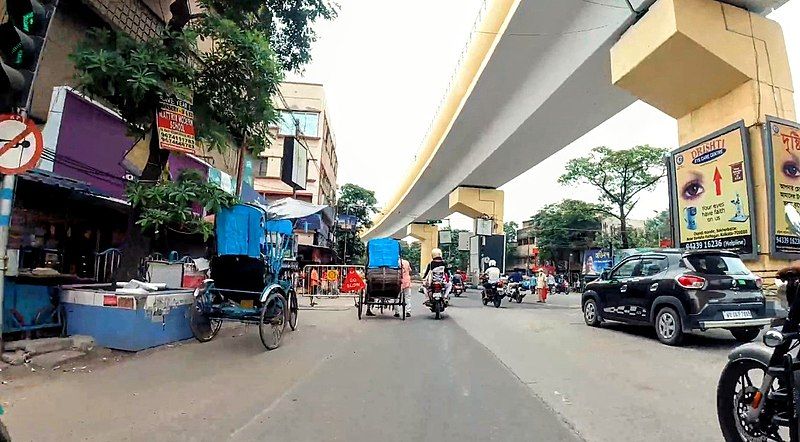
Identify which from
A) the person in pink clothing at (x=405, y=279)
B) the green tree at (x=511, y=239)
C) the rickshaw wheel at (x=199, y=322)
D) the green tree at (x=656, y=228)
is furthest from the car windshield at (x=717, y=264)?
the green tree at (x=511, y=239)

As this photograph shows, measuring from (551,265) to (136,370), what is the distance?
155 feet

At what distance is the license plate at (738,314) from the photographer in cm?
774

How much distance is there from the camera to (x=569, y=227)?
48.0 meters

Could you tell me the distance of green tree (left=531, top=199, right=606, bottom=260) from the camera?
47594 mm

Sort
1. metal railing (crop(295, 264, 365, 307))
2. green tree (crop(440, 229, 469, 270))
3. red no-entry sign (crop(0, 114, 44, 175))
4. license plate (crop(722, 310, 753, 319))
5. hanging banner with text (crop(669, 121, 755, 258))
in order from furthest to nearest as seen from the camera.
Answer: green tree (crop(440, 229, 469, 270)) < metal railing (crop(295, 264, 365, 307)) < hanging banner with text (crop(669, 121, 755, 258)) < license plate (crop(722, 310, 753, 319)) < red no-entry sign (crop(0, 114, 44, 175))

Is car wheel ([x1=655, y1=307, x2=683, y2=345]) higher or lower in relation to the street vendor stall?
lower

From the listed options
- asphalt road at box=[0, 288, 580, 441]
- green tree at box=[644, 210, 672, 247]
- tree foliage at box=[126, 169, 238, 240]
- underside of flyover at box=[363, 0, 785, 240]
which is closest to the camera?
asphalt road at box=[0, 288, 580, 441]

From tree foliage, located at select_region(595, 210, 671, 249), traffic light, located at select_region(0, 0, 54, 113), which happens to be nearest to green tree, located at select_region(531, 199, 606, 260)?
tree foliage, located at select_region(595, 210, 671, 249)

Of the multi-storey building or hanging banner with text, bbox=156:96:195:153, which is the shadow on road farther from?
the multi-storey building

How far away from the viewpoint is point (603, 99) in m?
15.8

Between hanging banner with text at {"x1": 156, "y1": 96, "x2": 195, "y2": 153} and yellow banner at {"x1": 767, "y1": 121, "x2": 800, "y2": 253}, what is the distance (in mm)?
10601

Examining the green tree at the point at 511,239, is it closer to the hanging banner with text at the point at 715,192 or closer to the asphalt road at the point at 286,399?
the hanging banner with text at the point at 715,192

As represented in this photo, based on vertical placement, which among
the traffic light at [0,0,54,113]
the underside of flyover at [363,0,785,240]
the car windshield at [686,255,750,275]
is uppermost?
the underside of flyover at [363,0,785,240]

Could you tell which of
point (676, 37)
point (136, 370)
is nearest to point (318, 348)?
point (136, 370)
